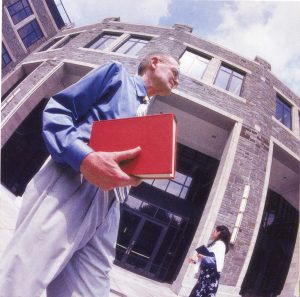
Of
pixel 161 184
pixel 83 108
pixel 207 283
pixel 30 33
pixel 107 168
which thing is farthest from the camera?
pixel 30 33

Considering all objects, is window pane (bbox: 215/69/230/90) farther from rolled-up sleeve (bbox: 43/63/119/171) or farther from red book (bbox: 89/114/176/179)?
red book (bbox: 89/114/176/179)

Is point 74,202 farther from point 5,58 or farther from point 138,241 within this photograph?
point 5,58

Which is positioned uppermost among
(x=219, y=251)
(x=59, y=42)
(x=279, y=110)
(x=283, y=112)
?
(x=283, y=112)

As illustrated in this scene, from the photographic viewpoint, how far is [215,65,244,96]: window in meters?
→ 10.9

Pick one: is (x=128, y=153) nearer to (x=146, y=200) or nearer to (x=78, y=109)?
(x=78, y=109)

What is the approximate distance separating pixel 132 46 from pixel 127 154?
11.7 meters

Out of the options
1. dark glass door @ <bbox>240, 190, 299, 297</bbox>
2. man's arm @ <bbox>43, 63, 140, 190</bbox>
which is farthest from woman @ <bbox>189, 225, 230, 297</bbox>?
dark glass door @ <bbox>240, 190, 299, 297</bbox>

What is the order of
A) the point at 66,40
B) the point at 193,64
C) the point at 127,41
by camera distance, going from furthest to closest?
the point at 66,40
the point at 127,41
the point at 193,64

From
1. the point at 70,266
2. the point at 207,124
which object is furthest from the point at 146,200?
the point at 70,266

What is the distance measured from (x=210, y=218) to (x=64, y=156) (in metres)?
6.99

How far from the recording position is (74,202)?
111cm

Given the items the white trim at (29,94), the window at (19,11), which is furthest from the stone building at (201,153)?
the window at (19,11)

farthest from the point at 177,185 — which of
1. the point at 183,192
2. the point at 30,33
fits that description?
the point at 30,33

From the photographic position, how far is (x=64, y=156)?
3.43 feet
